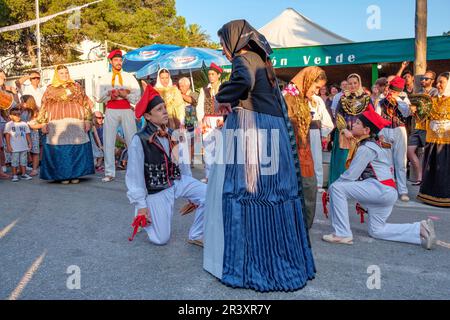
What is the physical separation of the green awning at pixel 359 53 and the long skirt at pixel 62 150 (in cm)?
698

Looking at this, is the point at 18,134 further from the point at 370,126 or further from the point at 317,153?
the point at 370,126

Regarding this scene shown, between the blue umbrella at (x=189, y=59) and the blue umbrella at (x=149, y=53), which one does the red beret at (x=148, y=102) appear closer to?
the blue umbrella at (x=189, y=59)

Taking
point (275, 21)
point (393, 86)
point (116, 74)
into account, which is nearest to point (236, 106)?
point (393, 86)

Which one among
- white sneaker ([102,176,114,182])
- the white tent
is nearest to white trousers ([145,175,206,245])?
white sneaker ([102,176,114,182])

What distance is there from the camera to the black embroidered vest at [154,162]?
419cm

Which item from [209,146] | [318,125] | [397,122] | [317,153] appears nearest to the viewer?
[397,122]

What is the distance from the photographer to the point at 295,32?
13.8m

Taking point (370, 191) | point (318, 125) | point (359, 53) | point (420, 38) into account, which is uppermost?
point (359, 53)

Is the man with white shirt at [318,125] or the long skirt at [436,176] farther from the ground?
the man with white shirt at [318,125]

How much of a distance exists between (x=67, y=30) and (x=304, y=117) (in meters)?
27.1

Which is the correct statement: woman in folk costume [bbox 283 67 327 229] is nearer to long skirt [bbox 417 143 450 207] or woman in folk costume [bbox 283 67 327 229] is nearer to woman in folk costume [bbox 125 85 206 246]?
woman in folk costume [bbox 125 85 206 246]

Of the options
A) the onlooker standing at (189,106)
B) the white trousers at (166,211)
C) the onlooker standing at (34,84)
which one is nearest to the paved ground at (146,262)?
the white trousers at (166,211)

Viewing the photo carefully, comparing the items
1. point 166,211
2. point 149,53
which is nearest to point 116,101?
point 166,211
